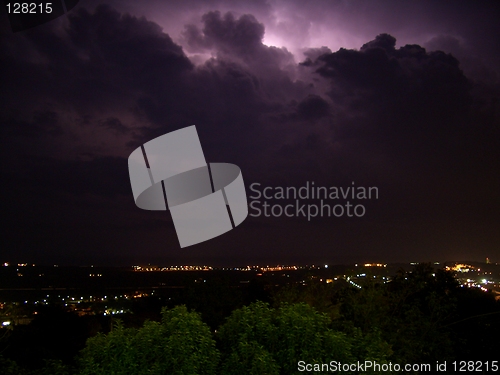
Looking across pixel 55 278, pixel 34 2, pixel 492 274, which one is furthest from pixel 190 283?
pixel 55 278

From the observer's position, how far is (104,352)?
5.41 metres

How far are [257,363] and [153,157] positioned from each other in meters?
8.28

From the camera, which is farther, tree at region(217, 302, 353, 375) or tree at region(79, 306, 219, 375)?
tree at region(217, 302, 353, 375)

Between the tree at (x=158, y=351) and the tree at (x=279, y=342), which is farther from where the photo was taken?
the tree at (x=279, y=342)

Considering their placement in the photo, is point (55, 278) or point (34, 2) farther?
point (55, 278)

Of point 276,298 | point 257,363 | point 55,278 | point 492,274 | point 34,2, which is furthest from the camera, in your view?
point 55,278

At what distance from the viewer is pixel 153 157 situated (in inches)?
494

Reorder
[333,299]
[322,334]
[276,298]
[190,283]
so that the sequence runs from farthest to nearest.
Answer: [190,283] → [276,298] → [333,299] → [322,334]

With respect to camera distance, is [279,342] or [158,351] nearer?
[158,351]

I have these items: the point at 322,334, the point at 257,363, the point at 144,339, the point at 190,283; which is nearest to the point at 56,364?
the point at 144,339

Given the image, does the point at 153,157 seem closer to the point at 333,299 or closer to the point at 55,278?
the point at 333,299

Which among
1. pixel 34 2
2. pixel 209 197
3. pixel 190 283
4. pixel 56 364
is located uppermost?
pixel 34 2

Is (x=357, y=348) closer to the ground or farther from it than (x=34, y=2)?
closer to the ground

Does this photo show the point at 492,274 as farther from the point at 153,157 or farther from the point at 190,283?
the point at 153,157
